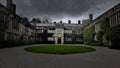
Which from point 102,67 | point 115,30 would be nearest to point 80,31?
point 115,30

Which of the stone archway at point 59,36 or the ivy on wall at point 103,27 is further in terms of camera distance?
the stone archway at point 59,36

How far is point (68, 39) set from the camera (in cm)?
4272

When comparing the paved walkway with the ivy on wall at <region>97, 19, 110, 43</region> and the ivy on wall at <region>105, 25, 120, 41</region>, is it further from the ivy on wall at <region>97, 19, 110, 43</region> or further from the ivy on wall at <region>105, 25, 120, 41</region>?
the ivy on wall at <region>97, 19, 110, 43</region>

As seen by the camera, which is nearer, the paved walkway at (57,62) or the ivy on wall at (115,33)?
the paved walkway at (57,62)

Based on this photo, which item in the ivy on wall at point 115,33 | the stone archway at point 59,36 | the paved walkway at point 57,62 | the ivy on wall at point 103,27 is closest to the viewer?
the paved walkway at point 57,62

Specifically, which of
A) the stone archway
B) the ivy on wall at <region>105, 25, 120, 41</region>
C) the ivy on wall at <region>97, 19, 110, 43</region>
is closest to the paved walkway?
the ivy on wall at <region>105, 25, 120, 41</region>

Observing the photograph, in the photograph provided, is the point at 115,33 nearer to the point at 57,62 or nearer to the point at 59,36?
the point at 57,62

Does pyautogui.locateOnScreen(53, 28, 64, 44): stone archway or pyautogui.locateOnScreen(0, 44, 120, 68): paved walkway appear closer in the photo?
pyautogui.locateOnScreen(0, 44, 120, 68): paved walkway

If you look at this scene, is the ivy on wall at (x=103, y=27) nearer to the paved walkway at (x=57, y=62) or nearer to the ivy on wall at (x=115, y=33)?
the ivy on wall at (x=115, y=33)

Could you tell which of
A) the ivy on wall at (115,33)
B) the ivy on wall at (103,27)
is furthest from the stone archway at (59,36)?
the ivy on wall at (115,33)

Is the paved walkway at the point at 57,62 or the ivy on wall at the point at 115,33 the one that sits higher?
the ivy on wall at the point at 115,33

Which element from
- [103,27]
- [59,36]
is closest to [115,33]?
[103,27]

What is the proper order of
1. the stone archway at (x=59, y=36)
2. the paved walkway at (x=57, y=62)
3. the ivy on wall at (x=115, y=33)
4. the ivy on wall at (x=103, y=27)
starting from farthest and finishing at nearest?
the stone archway at (x=59, y=36) < the ivy on wall at (x=103, y=27) < the ivy on wall at (x=115, y=33) < the paved walkway at (x=57, y=62)

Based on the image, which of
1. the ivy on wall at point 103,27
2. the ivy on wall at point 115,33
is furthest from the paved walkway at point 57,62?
the ivy on wall at point 103,27
